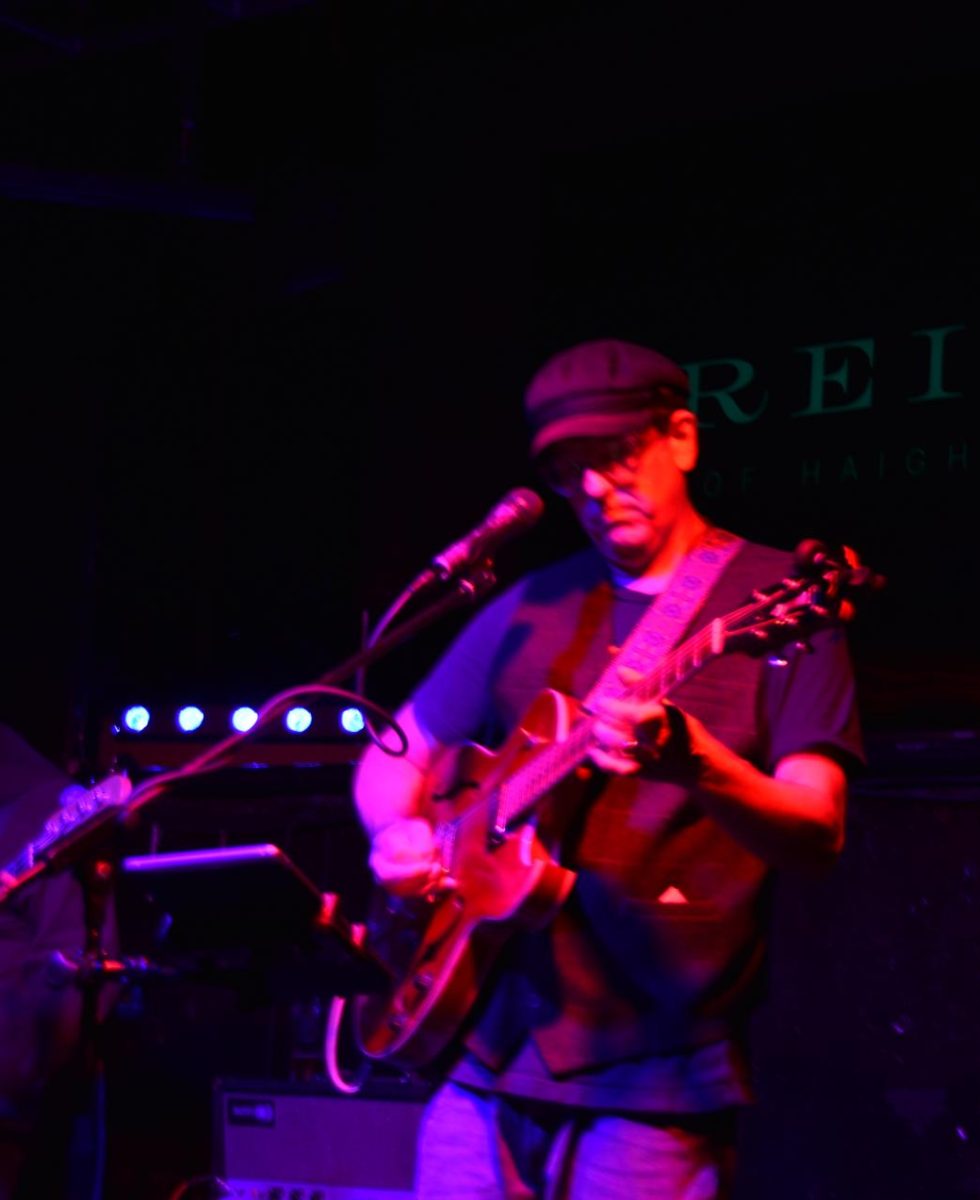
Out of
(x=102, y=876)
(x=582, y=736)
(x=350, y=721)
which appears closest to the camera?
→ (x=582, y=736)

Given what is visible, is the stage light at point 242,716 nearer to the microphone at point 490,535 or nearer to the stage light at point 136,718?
the stage light at point 136,718

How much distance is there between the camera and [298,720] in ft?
15.8

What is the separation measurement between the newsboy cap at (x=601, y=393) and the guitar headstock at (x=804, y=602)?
1.63 ft

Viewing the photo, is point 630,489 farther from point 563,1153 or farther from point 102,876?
point 102,876

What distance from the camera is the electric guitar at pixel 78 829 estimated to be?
9.88ft

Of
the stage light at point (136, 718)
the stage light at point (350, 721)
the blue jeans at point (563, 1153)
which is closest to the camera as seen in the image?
the blue jeans at point (563, 1153)

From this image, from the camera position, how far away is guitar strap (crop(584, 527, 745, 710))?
9.00 feet

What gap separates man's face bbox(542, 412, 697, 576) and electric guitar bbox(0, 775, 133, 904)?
98 cm

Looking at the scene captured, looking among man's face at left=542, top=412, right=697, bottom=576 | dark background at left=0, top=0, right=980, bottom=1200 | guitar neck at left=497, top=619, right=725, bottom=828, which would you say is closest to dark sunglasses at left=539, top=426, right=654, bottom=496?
man's face at left=542, top=412, right=697, bottom=576

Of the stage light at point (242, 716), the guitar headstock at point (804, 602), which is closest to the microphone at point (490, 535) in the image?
the guitar headstock at point (804, 602)

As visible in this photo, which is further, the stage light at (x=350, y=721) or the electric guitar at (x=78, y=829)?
the stage light at (x=350, y=721)

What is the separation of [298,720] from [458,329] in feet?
4.22

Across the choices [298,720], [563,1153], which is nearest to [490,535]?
[563,1153]

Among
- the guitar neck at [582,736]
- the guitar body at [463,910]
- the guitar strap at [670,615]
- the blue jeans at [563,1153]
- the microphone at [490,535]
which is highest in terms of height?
the microphone at [490,535]
